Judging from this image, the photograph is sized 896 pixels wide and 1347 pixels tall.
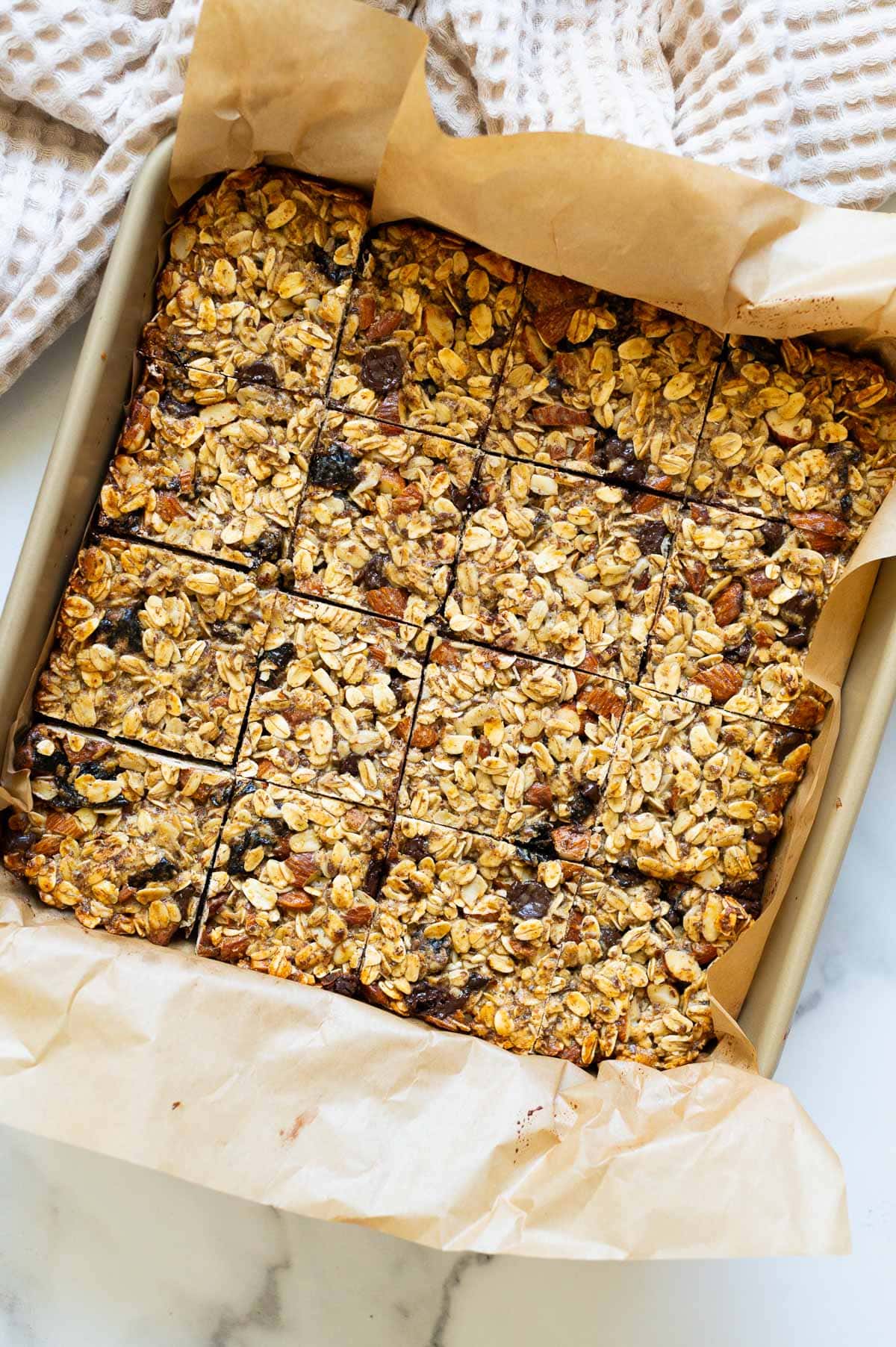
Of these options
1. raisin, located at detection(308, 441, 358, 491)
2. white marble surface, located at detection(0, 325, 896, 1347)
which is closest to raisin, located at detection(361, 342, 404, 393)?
raisin, located at detection(308, 441, 358, 491)

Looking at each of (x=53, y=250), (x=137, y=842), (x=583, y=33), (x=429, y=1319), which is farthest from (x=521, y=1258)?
(x=583, y=33)

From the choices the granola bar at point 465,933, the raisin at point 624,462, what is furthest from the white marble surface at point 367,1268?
the raisin at point 624,462

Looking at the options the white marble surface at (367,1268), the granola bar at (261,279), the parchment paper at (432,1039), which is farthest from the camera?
the white marble surface at (367,1268)

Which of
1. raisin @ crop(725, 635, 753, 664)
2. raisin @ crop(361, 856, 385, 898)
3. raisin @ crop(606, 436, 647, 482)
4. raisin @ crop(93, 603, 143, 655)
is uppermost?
raisin @ crop(606, 436, 647, 482)

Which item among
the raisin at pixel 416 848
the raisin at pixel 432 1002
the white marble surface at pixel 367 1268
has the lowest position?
the white marble surface at pixel 367 1268

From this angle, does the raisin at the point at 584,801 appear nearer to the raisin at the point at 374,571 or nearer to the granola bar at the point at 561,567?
the granola bar at the point at 561,567

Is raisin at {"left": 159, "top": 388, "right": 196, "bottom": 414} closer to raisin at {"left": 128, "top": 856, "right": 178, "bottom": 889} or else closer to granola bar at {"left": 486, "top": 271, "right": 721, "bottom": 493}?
granola bar at {"left": 486, "top": 271, "right": 721, "bottom": 493}

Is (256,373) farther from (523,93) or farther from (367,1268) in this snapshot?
(367,1268)
